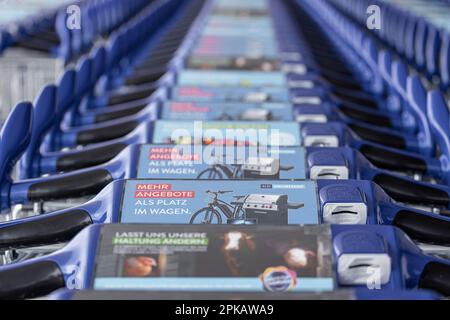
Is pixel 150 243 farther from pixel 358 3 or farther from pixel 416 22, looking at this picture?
pixel 358 3

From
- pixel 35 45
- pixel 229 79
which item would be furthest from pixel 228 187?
pixel 35 45

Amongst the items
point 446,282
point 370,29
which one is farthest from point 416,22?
point 446,282

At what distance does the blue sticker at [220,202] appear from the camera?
61.6 inches

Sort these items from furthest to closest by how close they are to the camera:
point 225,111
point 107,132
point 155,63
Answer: point 155,63
point 107,132
point 225,111

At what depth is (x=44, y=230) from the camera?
1.76 metres

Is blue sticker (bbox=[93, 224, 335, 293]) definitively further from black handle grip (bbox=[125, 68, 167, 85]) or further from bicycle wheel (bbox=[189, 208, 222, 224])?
black handle grip (bbox=[125, 68, 167, 85])

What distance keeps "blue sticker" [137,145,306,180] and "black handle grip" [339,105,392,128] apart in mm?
1582

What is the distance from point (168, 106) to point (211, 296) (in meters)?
1.60

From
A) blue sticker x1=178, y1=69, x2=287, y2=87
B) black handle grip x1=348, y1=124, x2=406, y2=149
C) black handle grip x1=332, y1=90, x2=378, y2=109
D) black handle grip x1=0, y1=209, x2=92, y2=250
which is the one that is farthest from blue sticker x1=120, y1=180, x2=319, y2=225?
black handle grip x1=332, y1=90, x2=378, y2=109

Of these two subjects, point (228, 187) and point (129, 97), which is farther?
point (129, 97)

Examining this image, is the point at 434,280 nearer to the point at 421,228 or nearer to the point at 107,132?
A: the point at 421,228

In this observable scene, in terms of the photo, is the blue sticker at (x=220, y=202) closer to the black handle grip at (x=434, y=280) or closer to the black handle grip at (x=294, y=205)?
the black handle grip at (x=294, y=205)

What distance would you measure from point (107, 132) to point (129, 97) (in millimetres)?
1001
